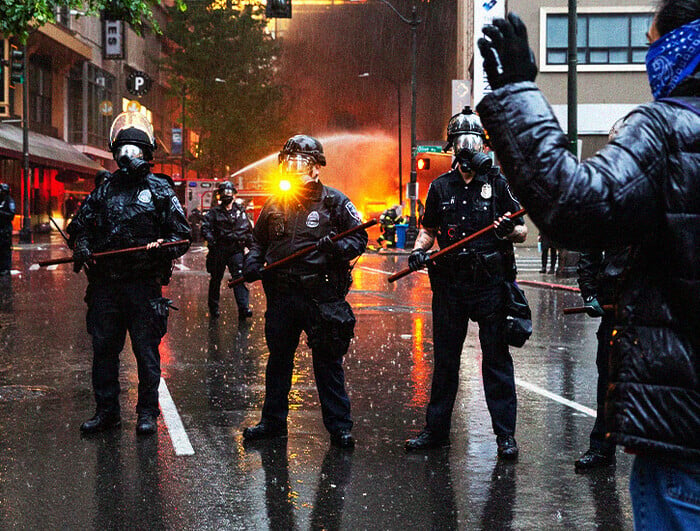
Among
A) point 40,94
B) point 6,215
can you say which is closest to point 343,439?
point 6,215

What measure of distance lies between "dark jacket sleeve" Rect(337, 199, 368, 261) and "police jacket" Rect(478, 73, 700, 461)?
355cm

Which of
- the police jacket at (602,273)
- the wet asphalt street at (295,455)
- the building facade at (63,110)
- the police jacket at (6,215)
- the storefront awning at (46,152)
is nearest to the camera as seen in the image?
the wet asphalt street at (295,455)

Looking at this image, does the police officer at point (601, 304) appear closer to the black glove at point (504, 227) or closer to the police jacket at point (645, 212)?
the black glove at point (504, 227)

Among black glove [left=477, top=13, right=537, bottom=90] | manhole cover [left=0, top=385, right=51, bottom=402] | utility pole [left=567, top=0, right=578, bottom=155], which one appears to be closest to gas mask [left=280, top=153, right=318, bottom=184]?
manhole cover [left=0, top=385, right=51, bottom=402]

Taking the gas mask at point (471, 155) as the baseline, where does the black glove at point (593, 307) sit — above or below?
below

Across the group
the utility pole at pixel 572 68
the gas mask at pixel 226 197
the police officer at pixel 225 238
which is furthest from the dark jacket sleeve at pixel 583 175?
the utility pole at pixel 572 68

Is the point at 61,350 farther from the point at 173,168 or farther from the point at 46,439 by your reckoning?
the point at 173,168

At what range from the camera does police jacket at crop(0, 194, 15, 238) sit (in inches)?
714

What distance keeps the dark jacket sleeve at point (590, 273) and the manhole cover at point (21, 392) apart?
421 cm

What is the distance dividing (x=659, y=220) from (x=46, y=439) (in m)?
4.62

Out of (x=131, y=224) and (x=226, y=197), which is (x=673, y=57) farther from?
(x=226, y=197)

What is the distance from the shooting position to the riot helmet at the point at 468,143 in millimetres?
5383

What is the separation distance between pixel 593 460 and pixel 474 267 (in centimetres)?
129

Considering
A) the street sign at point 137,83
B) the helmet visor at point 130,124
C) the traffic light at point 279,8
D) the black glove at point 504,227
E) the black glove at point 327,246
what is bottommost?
the black glove at point 327,246
